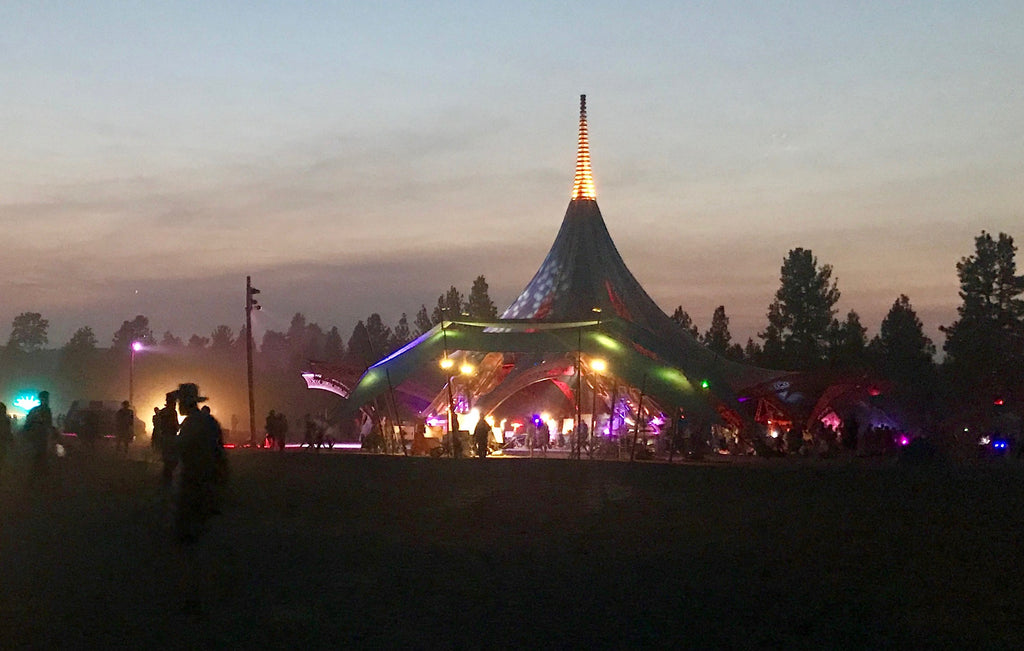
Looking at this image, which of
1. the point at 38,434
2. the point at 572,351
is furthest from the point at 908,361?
the point at 38,434

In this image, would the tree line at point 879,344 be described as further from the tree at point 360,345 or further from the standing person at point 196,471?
the standing person at point 196,471

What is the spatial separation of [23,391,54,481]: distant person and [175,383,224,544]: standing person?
9431 mm

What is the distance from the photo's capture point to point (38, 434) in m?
17.8

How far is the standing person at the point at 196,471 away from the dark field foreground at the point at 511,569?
0.82 feet

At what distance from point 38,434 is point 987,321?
218 feet

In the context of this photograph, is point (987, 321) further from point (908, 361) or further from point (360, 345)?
point (360, 345)

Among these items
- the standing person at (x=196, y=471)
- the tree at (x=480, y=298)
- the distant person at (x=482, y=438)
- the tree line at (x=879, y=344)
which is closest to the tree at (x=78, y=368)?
the tree line at (x=879, y=344)

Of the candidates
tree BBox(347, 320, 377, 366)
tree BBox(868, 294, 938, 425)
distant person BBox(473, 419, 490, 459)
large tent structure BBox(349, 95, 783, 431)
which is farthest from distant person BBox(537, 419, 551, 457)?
tree BBox(347, 320, 377, 366)

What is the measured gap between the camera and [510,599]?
9102 millimetres

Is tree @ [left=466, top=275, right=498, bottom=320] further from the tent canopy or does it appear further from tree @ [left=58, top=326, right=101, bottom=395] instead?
the tent canopy

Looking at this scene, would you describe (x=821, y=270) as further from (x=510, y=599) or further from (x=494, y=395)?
(x=510, y=599)

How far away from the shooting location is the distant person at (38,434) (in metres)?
17.7

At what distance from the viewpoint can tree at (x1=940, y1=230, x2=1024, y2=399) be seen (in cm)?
7006

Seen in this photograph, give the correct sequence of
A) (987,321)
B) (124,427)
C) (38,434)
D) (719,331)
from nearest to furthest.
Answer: (38,434) → (124,427) → (987,321) → (719,331)
